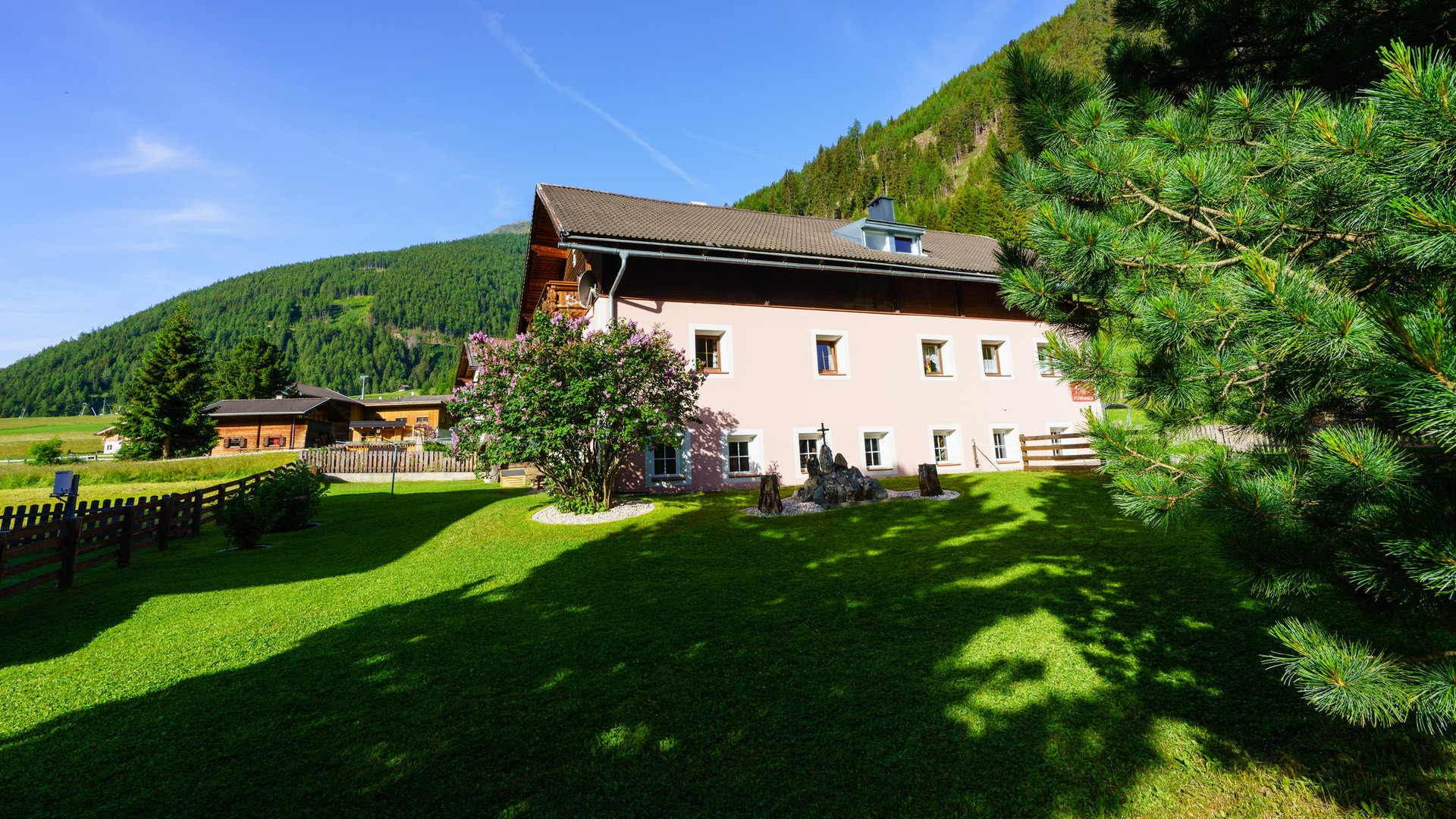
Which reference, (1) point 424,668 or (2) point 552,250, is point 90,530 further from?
(2) point 552,250

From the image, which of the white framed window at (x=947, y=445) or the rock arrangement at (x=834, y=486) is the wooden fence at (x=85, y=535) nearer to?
the rock arrangement at (x=834, y=486)

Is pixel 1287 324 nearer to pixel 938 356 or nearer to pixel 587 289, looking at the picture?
pixel 587 289

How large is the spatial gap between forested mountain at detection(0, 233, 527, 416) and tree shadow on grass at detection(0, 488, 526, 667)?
367ft

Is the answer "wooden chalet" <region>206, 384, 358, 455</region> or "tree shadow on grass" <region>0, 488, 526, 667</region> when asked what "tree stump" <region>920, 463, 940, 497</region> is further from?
"wooden chalet" <region>206, 384, 358, 455</region>

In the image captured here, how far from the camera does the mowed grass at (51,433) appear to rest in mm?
57344

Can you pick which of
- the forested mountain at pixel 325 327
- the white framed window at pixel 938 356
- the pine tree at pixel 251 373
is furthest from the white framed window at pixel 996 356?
the forested mountain at pixel 325 327

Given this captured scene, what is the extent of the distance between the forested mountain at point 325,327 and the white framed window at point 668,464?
112752mm

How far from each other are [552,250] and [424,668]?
15480mm

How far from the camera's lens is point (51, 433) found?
72.0 metres

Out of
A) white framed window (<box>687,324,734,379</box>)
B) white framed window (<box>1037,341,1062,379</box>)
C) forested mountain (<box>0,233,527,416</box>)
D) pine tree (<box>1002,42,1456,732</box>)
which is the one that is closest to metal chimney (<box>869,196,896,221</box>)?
white framed window (<box>687,324,734,379</box>)

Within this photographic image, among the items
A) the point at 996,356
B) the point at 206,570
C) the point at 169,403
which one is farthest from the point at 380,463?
the point at 996,356

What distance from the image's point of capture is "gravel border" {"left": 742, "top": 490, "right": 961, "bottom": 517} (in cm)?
1112

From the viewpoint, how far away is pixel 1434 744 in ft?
9.77

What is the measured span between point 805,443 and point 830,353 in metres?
2.86
